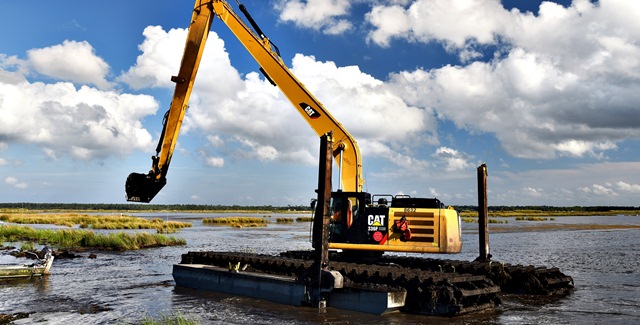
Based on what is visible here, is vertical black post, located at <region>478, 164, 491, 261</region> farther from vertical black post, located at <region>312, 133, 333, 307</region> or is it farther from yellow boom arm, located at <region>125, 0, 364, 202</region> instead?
vertical black post, located at <region>312, 133, 333, 307</region>

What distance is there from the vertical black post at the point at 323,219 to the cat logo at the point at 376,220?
2393 mm

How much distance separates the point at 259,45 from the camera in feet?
60.6

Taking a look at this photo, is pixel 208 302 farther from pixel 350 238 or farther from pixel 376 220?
pixel 376 220

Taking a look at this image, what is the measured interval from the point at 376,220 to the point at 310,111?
4.44 meters

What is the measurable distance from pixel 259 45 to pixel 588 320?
1265 centimetres

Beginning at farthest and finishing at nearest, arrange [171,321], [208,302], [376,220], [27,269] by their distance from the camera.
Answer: [27,269]
[376,220]
[208,302]
[171,321]

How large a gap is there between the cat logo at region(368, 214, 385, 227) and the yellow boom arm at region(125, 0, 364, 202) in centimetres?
145

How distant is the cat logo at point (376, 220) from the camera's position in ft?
54.0

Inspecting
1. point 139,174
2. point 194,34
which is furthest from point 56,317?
point 194,34

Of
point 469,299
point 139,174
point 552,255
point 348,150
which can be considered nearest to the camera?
point 469,299

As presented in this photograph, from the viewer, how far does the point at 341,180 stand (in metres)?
18.1

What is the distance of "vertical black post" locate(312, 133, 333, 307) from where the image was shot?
563 inches

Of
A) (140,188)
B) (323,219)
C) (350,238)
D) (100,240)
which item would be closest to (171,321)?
(323,219)

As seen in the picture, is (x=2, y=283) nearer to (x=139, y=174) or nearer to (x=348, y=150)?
(x=139, y=174)
